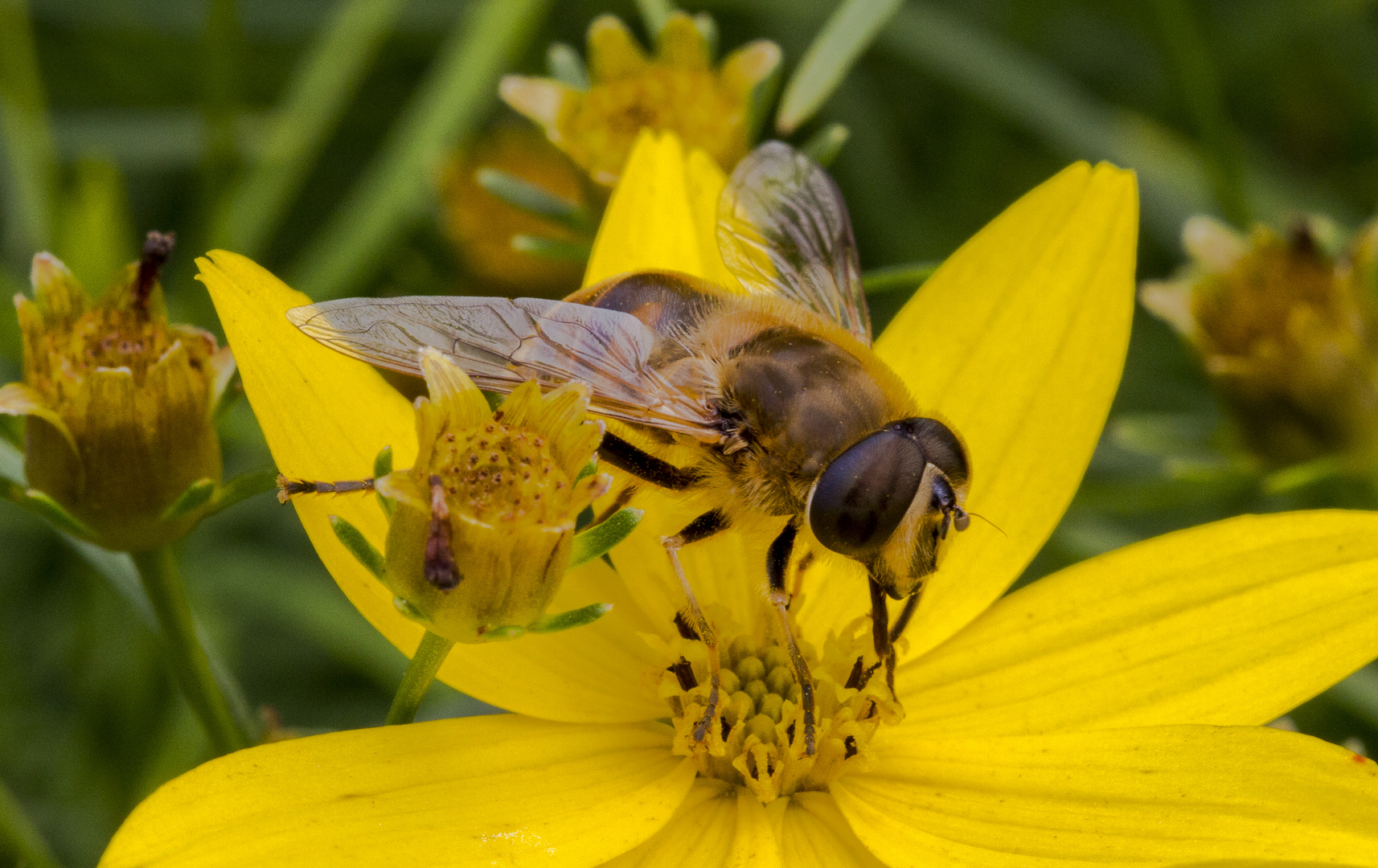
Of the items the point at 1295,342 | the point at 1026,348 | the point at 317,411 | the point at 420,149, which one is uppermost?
the point at 1295,342

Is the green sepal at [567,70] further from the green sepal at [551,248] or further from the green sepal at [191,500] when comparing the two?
the green sepal at [191,500]

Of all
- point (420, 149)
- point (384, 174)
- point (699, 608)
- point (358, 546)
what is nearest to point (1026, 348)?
point (699, 608)

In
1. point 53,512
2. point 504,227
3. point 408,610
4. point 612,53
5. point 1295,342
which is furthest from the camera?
point 504,227

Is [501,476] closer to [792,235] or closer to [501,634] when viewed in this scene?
[501,634]

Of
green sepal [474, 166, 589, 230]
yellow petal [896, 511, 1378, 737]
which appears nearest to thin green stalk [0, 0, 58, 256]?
green sepal [474, 166, 589, 230]

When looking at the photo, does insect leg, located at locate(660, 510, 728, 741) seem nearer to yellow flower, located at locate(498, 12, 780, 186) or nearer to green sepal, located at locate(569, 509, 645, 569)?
green sepal, located at locate(569, 509, 645, 569)

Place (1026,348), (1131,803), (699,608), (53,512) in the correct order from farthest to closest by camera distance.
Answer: (1026,348), (699,608), (1131,803), (53,512)

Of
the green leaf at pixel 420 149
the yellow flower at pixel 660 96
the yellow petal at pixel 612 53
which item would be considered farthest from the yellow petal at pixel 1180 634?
the green leaf at pixel 420 149
